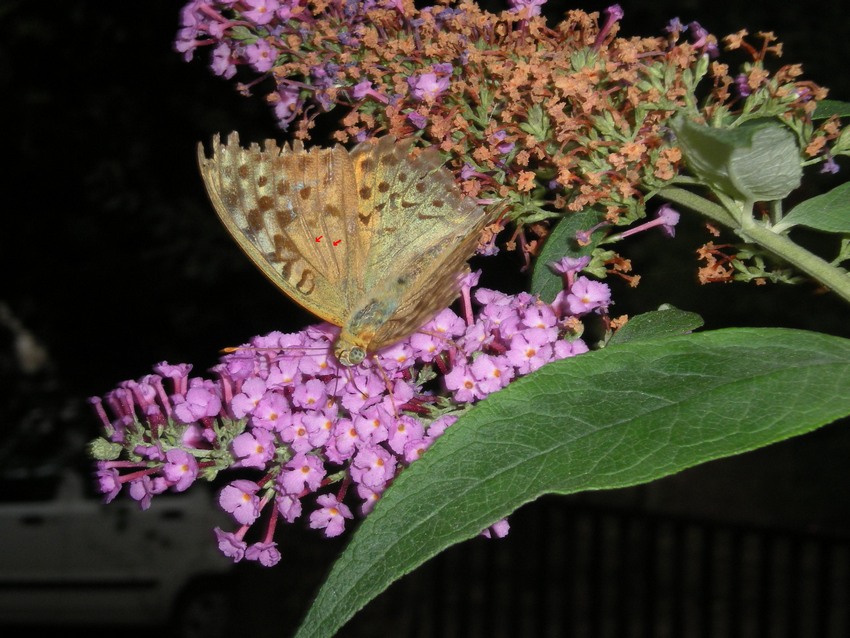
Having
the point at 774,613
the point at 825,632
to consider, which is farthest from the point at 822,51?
the point at 774,613

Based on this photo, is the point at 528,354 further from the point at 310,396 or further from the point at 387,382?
the point at 310,396

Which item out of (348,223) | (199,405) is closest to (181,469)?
(199,405)

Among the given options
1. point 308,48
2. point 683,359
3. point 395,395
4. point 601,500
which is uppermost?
point 308,48

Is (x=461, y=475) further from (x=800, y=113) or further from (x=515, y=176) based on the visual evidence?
(x=800, y=113)

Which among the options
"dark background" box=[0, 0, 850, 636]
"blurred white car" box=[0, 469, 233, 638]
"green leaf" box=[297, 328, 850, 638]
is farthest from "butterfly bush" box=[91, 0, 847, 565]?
"blurred white car" box=[0, 469, 233, 638]

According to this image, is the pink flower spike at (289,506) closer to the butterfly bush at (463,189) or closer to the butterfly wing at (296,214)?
the butterfly bush at (463,189)

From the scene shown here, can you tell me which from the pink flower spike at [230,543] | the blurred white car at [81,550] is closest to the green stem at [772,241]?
the pink flower spike at [230,543]
